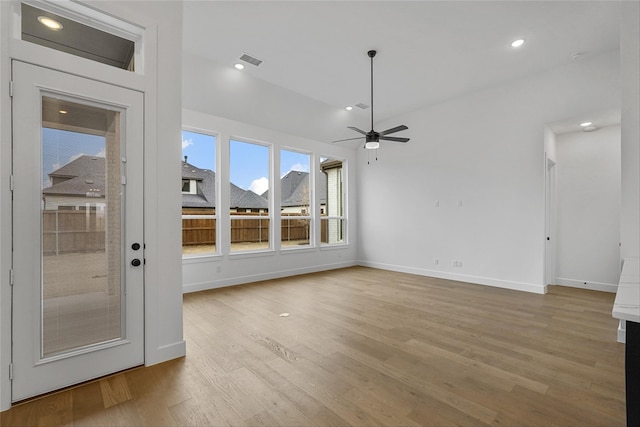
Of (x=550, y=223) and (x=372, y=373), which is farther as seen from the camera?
(x=550, y=223)

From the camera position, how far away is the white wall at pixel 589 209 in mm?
5020

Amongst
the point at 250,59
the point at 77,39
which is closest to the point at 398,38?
the point at 250,59

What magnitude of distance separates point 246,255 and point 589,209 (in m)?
6.51

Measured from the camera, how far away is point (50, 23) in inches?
105

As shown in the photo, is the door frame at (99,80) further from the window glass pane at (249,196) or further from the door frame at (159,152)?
the window glass pane at (249,196)

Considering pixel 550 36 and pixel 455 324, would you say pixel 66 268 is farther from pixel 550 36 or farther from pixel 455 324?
pixel 550 36

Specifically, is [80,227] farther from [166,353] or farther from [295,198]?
[295,198]

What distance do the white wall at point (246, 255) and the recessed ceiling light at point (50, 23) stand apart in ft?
6.19

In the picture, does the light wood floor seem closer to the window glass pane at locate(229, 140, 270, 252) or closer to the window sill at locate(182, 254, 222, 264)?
the window sill at locate(182, 254, 222, 264)

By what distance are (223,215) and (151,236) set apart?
9.79 ft

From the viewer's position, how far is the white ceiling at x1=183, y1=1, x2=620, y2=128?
3344mm

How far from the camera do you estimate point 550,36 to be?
3.88 m

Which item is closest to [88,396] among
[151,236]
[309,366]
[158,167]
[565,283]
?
[151,236]

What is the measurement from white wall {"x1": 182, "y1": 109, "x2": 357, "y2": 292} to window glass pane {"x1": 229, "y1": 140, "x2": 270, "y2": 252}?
0.20 metres
